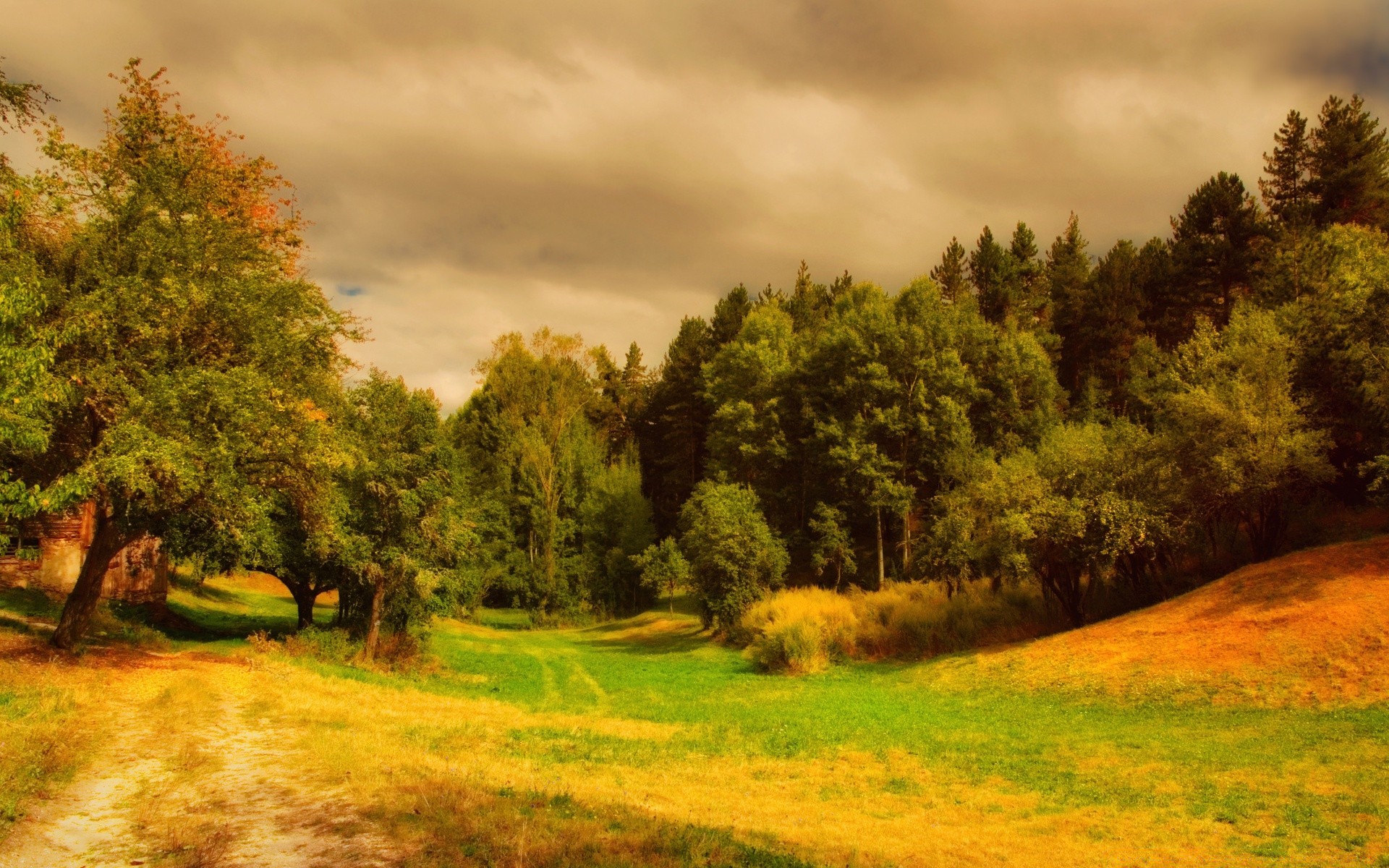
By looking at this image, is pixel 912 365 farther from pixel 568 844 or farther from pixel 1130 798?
pixel 568 844

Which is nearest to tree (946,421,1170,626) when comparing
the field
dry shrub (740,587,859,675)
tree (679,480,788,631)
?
the field

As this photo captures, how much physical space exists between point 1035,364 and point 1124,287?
50.1 ft

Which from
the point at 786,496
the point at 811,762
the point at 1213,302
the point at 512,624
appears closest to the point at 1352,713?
the point at 811,762

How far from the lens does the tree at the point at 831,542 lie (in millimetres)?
49250

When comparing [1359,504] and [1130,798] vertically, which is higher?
[1359,504]

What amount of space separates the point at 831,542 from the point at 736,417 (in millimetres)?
13239

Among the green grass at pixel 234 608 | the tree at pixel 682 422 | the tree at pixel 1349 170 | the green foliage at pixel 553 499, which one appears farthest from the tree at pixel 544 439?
the tree at pixel 1349 170

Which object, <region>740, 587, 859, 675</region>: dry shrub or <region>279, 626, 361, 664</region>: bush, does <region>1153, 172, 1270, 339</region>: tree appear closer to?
<region>740, 587, 859, 675</region>: dry shrub

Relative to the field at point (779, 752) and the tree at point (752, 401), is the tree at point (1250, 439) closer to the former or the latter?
the field at point (779, 752)

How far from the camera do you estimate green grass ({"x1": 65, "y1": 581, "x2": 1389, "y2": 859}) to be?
12086mm

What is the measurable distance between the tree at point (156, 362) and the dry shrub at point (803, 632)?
65.5 ft

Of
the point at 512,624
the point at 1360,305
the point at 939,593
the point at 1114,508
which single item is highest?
the point at 1360,305

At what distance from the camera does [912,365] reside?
50.1 m

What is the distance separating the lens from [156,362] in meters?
17.9
